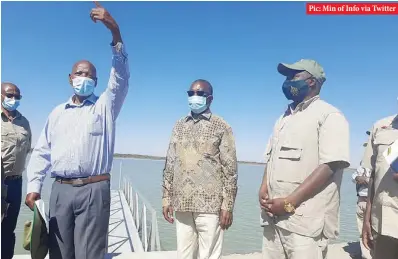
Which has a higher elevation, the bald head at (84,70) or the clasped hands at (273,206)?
the bald head at (84,70)

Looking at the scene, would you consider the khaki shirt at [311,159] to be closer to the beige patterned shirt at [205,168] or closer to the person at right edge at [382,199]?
the person at right edge at [382,199]

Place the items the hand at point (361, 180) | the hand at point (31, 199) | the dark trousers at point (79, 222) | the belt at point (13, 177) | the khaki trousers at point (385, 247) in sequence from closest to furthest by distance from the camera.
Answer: the khaki trousers at point (385, 247) → the dark trousers at point (79, 222) → the hand at point (31, 199) → the belt at point (13, 177) → the hand at point (361, 180)

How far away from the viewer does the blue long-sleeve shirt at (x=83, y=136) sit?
251cm

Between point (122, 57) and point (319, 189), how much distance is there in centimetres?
164

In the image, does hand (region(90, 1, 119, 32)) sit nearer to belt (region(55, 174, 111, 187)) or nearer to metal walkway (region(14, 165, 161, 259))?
belt (region(55, 174, 111, 187))

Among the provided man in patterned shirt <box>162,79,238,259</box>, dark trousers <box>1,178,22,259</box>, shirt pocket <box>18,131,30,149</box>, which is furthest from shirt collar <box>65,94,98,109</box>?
dark trousers <box>1,178,22,259</box>

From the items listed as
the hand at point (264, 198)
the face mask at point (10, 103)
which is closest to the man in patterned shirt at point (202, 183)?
the hand at point (264, 198)

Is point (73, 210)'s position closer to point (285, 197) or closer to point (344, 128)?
point (285, 197)

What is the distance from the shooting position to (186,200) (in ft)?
9.70

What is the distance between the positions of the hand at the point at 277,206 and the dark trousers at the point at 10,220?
8.87ft

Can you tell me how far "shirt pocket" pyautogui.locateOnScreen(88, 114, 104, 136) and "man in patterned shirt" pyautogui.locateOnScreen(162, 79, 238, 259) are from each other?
0.79 meters

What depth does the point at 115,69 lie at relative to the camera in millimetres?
2535

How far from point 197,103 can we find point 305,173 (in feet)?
4.19

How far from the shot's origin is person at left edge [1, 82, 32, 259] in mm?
3467
